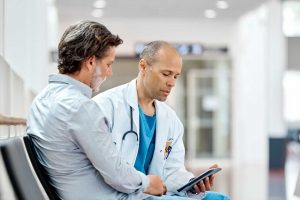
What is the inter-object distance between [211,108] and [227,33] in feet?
8.46

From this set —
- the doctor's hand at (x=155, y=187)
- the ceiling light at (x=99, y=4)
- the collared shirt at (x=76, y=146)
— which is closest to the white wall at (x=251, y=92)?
the ceiling light at (x=99, y=4)

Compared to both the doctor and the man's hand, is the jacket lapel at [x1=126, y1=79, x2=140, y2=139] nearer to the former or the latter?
the doctor

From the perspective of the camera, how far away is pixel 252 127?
Answer: 17.1 m

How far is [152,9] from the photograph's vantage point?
Result: 46.6 feet

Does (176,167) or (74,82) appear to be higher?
(74,82)

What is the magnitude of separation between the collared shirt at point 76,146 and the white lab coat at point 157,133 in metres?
0.61

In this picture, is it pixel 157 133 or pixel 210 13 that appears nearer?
pixel 157 133

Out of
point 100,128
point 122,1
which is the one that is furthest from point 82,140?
point 122,1

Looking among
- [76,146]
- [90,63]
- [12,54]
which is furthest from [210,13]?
[76,146]

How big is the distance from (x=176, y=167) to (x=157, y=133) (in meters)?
0.21

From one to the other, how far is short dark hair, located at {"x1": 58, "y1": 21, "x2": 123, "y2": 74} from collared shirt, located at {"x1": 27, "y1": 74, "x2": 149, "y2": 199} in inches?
2.5

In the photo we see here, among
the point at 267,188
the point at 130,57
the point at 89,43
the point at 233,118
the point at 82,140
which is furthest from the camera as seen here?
the point at 233,118

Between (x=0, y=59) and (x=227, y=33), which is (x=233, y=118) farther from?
(x=0, y=59)

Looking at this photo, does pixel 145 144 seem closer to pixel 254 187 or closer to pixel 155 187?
pixel 155 187
